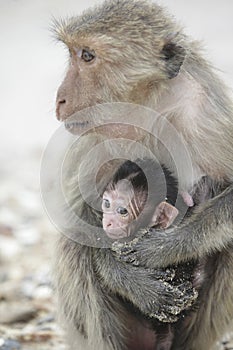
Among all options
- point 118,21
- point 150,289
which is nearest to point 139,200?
point 150,289

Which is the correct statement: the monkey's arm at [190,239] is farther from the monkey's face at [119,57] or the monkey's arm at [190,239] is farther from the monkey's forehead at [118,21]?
the monkey's forehead at [118,21]

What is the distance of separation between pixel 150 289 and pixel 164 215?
34 centimetres

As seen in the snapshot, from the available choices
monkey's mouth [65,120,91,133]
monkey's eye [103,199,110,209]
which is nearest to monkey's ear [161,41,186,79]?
monkey's mouth [65,120,91,133]

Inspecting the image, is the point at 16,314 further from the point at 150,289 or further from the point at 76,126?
the point at 76,126

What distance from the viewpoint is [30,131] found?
9.14 metres

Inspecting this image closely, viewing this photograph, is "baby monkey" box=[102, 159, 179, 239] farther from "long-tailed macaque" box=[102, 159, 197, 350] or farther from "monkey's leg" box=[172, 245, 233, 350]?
"monkey's leg" box=[172, 245, 233, 350]

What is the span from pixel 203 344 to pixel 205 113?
109cm

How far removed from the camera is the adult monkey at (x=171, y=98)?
12.5ft

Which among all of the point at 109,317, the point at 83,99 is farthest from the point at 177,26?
the point at 109,317

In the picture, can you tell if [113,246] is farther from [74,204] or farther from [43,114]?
[43,114]

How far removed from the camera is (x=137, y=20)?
395 centimetres

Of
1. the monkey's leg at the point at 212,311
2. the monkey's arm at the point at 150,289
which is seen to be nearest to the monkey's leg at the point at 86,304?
the monkey's arm at the point at 150,289

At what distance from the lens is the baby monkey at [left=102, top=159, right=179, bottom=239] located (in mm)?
3844

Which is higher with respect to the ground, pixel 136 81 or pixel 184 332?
pixel 136 81
